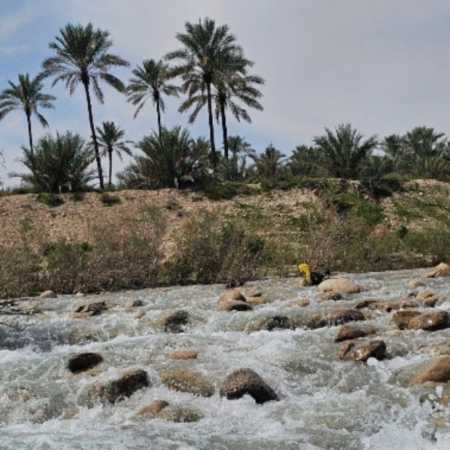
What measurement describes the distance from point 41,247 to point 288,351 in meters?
15.6

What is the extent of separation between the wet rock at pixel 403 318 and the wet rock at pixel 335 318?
672 millimetres

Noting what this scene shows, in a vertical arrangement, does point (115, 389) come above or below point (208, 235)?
below

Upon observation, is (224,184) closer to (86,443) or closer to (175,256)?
(175,256)

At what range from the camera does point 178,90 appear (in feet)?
115

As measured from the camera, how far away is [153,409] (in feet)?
19.4

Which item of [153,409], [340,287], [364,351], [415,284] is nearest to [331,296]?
[340,287]

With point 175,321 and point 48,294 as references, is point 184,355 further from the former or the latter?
point 48,294

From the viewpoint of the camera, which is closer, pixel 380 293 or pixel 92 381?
pixel 92 381

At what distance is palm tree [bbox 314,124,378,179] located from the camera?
1102 inches

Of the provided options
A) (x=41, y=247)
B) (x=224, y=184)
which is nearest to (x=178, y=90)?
(x=224, y=184)

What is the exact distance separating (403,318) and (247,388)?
3.27m

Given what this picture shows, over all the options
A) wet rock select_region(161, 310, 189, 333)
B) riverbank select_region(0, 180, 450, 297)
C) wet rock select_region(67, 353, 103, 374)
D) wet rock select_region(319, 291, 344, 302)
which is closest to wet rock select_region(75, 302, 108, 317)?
wet rock select_region(161, 310, 189, 333)

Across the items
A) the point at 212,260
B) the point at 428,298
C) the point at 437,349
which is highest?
the point at 212,260

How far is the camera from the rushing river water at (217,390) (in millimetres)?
5160
